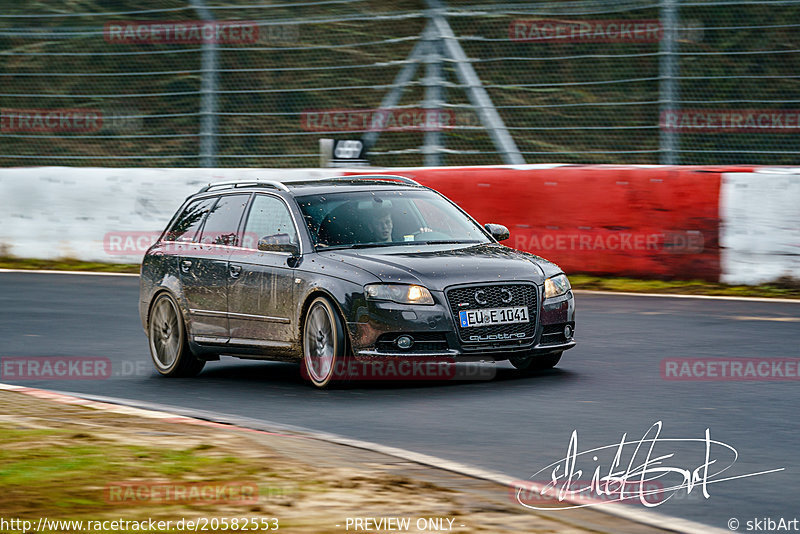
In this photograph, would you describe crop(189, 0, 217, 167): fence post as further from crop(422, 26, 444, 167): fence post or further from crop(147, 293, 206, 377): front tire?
crop(147, 293, 206, 377): front tire

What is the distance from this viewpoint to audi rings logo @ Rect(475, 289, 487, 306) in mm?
9859

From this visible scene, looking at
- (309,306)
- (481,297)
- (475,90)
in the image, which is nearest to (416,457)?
(481,297)

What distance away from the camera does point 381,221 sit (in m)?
10.9

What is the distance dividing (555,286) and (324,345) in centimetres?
168

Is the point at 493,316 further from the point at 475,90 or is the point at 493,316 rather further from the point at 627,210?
the point at 475,90

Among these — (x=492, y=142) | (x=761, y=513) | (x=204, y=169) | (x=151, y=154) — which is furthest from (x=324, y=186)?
(x=151, y=154)

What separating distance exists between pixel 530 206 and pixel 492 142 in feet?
5.59

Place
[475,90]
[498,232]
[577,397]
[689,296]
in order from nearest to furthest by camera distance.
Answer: [577,397], [498,232], [689,296], [475,90]

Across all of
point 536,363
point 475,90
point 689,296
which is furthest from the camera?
point 475,90

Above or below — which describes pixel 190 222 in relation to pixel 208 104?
below

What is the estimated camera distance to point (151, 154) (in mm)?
23578

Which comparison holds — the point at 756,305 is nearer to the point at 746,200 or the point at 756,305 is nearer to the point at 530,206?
the point at 746,200

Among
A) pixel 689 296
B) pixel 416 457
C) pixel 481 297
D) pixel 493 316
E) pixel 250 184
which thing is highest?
pixel 250 184

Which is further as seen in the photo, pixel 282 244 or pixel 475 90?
pixel 475 90
